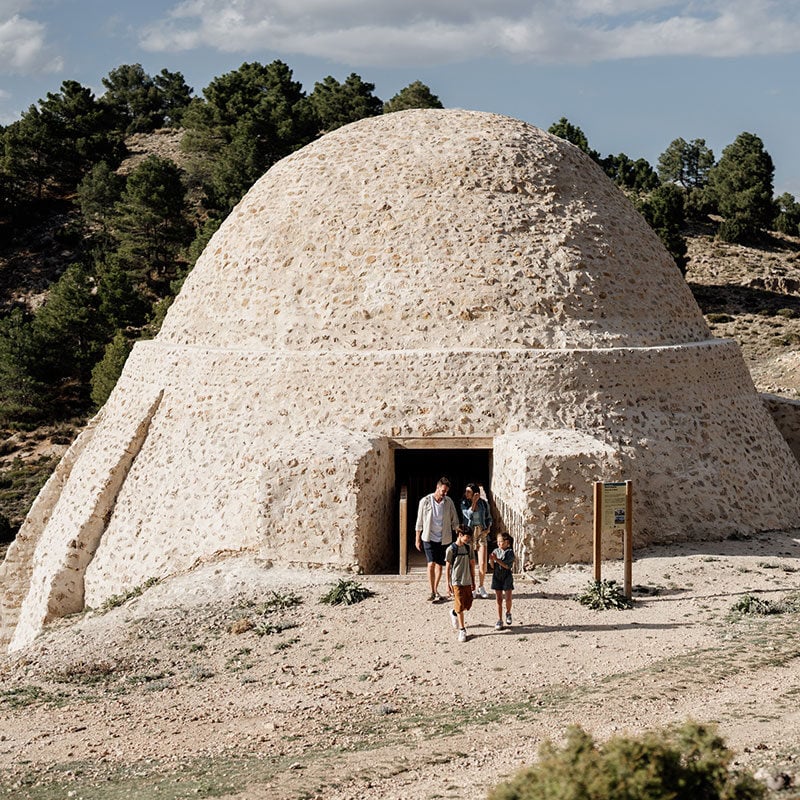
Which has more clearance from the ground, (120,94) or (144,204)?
(120,94)

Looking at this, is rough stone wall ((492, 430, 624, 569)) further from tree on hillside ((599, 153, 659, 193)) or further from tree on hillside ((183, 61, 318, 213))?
tree on hillside ((599, 153, 659, 193))

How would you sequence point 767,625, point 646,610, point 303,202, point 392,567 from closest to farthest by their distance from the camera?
1. point 767,625
2. point 646,610
3. point 392,567
4. point 303,202

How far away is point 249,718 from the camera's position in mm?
8828

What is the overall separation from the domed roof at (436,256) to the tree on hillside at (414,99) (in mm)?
32667

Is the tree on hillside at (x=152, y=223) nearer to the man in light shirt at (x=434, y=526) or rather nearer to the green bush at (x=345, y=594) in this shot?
the green bush at (x=345, y=594)

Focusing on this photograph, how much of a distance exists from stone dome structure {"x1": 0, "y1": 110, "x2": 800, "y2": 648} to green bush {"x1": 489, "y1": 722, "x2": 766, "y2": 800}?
7698mm

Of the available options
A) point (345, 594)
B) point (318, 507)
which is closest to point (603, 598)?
point (345, 594)

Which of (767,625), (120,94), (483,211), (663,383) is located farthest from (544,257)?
(120,94)

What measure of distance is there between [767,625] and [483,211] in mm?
8172

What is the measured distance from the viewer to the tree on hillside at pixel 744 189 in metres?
49.9

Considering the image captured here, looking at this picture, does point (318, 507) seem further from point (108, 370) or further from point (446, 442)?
point (108, 370)

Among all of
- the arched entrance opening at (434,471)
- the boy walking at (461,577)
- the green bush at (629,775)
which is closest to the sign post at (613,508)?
the boy walking at (461,577)

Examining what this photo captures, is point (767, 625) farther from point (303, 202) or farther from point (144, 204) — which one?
point (144, 204)

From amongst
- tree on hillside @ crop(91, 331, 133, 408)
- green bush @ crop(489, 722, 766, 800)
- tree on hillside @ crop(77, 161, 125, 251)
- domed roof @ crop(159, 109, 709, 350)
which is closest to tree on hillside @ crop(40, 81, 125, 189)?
tree on hillside @ crop(77, 161, 125, 251)
